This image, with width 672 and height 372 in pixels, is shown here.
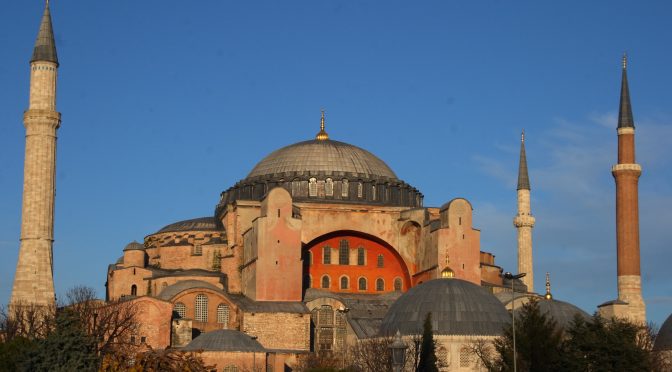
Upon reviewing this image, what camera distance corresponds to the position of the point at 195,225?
6406 centimetres

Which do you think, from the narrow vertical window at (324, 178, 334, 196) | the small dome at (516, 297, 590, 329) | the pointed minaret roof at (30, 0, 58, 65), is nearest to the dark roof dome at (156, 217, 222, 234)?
the narrow vertical window at (324, 178, 334, 196)

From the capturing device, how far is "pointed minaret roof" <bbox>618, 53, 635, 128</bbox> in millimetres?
65562

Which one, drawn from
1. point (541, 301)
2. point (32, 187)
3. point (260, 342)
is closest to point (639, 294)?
point (541, 301)

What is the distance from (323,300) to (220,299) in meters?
4.34

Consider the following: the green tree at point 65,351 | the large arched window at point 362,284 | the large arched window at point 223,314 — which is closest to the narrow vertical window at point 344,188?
the large arched window at point 362,284

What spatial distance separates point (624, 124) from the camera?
6556 centimetres

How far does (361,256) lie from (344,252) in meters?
0.80

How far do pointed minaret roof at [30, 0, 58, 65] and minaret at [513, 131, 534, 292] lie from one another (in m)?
26.6

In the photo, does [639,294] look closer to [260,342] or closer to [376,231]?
[376,231]

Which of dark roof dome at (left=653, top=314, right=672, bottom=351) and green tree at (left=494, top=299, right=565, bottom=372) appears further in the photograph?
dark roof dome at (left=653, top=314, right=672, bottom=351)

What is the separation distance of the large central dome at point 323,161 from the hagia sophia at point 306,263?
3.1 inches

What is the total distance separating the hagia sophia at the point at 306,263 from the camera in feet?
165

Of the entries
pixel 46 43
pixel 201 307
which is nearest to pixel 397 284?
pixel 201 307

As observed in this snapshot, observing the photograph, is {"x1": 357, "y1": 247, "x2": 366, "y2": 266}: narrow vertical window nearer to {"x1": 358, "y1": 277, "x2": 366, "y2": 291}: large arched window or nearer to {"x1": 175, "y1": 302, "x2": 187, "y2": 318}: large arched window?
{"x1": 358, "y1": 277, "x2": 366, "y2": 291}: large arched window
